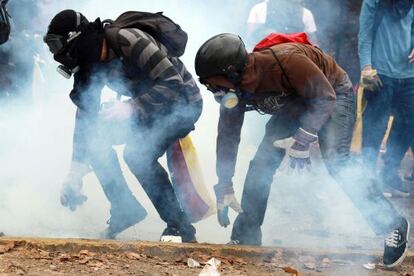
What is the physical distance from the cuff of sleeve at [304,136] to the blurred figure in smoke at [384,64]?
218 centimetres

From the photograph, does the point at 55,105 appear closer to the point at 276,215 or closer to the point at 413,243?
the point at 276,215

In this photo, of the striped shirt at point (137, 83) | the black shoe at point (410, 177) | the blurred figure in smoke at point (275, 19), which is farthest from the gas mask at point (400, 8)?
the striped shirt at point (137, 83)

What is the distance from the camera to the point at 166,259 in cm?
497

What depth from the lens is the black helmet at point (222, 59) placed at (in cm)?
476

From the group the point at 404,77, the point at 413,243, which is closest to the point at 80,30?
the point at 413,243

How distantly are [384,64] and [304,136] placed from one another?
2488 mm

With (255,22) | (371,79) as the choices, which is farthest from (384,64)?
(255,22)

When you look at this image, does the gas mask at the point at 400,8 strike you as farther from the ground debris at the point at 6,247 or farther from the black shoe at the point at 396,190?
the ground debris at the point at 6,247

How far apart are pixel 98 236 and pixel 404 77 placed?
10.1 ft

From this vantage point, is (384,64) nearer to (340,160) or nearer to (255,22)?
(255,22)

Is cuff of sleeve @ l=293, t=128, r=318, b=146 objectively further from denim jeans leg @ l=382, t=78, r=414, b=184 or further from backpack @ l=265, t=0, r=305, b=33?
backpack @ l=265, t=0, r=305, b=33

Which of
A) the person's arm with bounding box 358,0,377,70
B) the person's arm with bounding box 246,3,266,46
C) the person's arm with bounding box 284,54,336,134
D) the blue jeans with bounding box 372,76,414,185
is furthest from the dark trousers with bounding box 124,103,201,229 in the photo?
the person's arm with bounding box 246,3,266,46

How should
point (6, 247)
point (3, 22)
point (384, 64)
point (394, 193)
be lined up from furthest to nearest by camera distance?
point (394, 193) < point (384, 64) < point (3, 22) < point (6, 247)

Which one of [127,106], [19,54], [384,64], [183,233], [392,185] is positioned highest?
Answer: [19,54]
